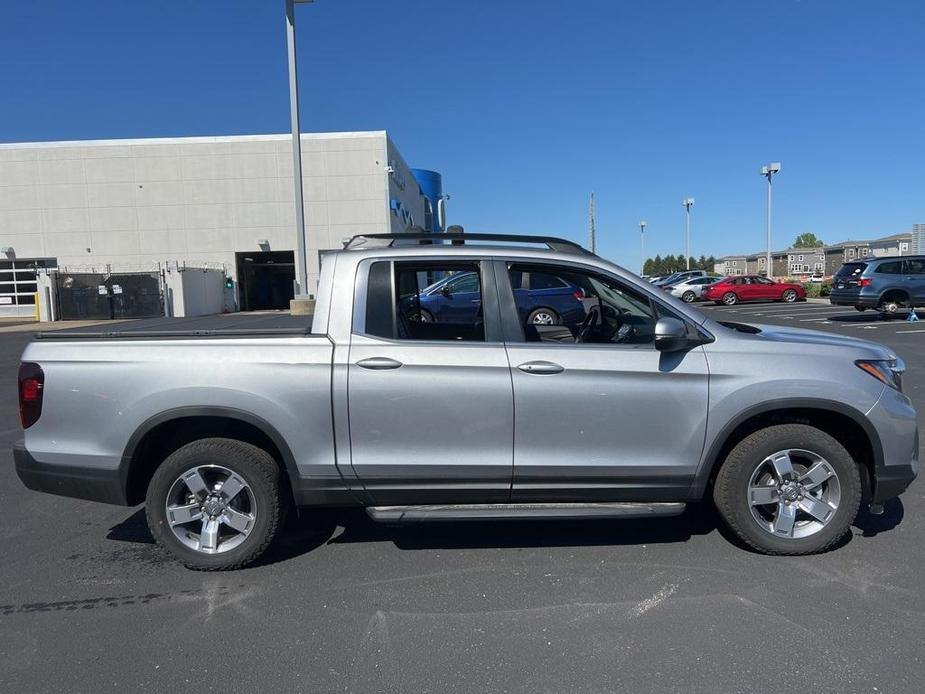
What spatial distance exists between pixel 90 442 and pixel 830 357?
14.0ft

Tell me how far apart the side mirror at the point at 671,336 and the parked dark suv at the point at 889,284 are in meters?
18.7

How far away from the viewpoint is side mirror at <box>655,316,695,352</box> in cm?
362

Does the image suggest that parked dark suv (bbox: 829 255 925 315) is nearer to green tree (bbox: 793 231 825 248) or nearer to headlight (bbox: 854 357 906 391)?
headlight (bbox: 854 357 906 391)

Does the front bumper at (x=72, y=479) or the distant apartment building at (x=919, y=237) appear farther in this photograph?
the distant apartment building at (x=919, y=237)

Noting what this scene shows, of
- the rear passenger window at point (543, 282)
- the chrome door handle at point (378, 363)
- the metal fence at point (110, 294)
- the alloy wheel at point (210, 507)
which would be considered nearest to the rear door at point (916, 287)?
the rear passenger window at point (543, 282)

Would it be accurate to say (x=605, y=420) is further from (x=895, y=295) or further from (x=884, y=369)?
(x=895, y=295)

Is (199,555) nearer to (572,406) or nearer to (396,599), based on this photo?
(396,599)

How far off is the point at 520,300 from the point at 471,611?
181 centimetres

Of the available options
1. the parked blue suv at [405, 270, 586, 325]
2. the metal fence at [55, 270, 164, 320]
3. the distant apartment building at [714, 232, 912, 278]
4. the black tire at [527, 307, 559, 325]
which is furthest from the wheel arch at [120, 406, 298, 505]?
the distant apartment building at [714, 232, 912, 278]

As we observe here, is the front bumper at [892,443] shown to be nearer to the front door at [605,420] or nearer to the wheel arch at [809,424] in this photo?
the wheel arch at [809,424]

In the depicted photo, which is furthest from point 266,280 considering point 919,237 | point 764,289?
point 919,237

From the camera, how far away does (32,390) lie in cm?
381

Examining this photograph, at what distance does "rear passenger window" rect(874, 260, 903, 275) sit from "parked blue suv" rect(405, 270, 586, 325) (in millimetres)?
17021

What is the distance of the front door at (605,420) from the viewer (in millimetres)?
3727
